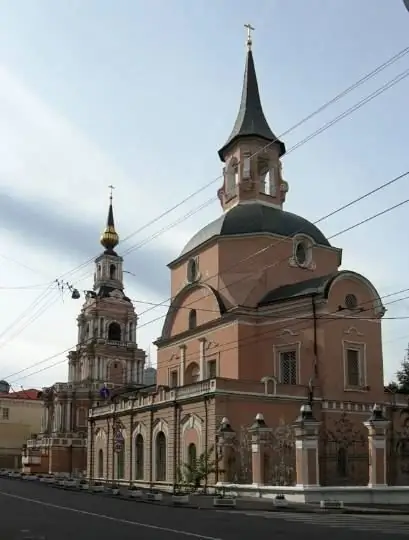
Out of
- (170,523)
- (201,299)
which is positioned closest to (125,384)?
(201,299)

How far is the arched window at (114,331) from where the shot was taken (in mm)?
78688

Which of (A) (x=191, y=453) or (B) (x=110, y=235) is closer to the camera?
(A) (x=191, y=453)

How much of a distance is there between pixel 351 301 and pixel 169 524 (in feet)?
76.1

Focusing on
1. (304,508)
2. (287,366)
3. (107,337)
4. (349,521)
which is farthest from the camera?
(107,337)

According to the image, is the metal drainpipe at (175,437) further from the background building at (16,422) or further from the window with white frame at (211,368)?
the background building at (16,422)

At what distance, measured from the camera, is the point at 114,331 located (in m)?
79.2

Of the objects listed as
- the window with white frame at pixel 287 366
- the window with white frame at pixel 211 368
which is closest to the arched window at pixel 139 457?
the window with white frame at pixel 211 368

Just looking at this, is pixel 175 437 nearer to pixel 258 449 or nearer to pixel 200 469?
pixel 200 469

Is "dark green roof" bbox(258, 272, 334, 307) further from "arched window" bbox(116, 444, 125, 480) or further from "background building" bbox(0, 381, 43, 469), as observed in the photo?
"background building" bbox(0, 381, 43, 469)

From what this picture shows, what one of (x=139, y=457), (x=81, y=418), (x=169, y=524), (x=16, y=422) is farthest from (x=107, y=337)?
(x=169, y=524)

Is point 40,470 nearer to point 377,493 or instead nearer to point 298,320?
point 298,320

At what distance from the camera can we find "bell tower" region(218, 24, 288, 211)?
4603 cm

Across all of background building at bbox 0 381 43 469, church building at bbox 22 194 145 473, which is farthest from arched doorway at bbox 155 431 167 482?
background building at bbox 0 381 43 469

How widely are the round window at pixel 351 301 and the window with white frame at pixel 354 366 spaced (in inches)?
84.0
